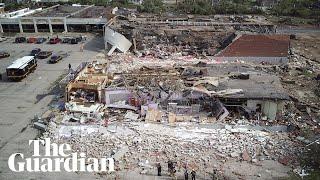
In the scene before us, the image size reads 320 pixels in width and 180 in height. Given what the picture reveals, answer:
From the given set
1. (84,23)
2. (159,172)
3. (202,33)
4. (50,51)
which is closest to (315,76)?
(202,33)

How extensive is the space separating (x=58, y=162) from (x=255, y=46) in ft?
73.0

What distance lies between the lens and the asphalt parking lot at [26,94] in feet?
69.2

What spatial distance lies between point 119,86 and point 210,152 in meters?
9.37

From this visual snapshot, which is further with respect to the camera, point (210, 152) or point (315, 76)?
point (315, 76)

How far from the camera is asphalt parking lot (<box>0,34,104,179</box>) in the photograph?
21.1 meters

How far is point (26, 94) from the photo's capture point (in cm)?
2888

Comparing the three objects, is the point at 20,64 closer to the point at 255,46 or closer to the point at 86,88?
the point at 86,88

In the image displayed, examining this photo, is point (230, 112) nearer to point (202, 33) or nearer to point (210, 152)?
point (210, 152)

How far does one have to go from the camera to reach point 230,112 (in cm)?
2403

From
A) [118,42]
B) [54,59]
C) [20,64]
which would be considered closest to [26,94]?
[20,64]

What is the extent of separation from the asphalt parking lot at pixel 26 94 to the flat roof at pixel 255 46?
43.7 feet

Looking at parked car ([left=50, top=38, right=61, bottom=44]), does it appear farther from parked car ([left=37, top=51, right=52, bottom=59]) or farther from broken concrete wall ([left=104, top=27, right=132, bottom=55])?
broken concrete wall ([left=104, top=27, right=132, bottom=55])

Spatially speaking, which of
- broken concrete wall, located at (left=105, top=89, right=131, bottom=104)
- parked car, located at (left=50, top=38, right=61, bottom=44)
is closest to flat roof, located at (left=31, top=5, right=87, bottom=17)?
parked car, located at (left=50, top=38, right=61, bottom=44)

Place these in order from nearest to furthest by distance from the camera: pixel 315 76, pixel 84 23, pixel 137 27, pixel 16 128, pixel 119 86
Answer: pixel 16 128, pixel 119 86, pixel 315 76, pixel 137 27, pixel 84 23
